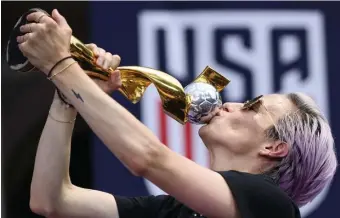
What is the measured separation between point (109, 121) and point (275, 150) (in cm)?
54

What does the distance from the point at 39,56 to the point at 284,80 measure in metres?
1.64

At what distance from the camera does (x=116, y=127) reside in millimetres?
2020

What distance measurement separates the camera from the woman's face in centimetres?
239

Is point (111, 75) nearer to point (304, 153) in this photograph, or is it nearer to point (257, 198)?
point (257, 198)

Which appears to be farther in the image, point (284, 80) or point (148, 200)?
point (284, 80)

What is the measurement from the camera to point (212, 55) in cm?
351

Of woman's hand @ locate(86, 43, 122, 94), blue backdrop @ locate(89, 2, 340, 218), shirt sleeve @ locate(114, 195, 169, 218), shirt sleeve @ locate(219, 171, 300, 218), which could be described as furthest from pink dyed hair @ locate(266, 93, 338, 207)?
blue backdrop @ locate(89, 2, 340, 218)

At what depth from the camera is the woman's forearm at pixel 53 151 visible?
2.31 meters

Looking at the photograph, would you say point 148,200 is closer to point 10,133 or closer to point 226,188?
point 226,188

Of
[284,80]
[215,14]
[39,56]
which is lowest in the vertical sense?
[284,80]

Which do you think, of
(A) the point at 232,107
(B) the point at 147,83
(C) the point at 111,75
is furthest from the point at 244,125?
(C) the point at 111,75

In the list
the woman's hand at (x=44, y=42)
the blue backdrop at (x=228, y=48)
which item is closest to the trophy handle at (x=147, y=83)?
the woman's hand at (x=44, y=42)

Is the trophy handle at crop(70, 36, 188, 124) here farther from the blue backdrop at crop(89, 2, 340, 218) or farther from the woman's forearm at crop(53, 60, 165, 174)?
the blue backdrop at crop(89, 2, 340, 218)

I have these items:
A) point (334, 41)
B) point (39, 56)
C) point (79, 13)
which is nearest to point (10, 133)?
point (79, 13)
